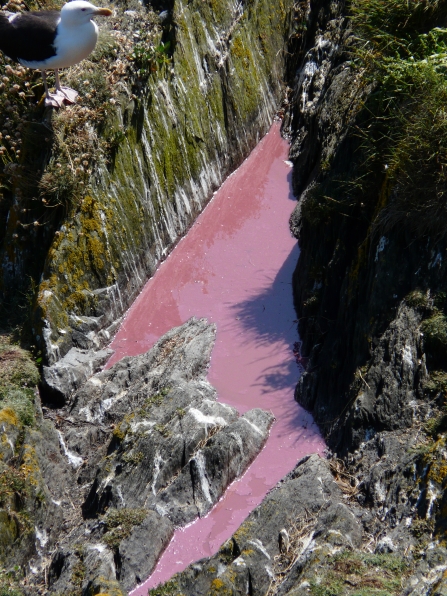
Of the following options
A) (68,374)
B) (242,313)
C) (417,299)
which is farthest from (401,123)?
(68,374)

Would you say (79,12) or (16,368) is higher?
(79,12)

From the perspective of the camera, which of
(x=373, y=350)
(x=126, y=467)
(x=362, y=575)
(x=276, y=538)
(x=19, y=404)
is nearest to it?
(x=362, y=575)

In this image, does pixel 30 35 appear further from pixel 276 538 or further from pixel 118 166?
pixel 276 538

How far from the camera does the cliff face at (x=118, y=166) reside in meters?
8.90

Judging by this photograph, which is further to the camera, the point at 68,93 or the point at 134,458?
the point at 68,93

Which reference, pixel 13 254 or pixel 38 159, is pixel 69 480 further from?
pixel 38 159

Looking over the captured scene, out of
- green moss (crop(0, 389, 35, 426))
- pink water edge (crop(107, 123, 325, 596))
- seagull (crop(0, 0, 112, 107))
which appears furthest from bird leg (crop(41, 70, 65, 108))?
green moss (crop(0, 389, 35, 426))

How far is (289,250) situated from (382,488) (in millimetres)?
4309

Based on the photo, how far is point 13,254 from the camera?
9336 millimetres

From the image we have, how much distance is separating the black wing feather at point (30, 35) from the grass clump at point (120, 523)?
4.88 m

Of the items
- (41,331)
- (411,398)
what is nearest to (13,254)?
(41,331)

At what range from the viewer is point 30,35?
26.1 ft

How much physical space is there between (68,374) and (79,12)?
4014mm

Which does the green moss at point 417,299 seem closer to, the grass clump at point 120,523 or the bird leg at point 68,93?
the grass clump at point 120,523
